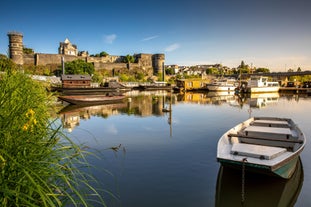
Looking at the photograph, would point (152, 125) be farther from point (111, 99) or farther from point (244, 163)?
point (111, 99)

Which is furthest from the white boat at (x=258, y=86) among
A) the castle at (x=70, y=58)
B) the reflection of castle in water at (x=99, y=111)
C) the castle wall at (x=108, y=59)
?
the castle wall at (x=108, y=59)

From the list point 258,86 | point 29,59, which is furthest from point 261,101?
point 29,59

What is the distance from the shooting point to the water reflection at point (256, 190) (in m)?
6.64

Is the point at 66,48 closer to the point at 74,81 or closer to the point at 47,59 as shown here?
the point at 47,59

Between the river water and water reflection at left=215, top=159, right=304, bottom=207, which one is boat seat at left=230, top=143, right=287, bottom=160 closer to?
water reflection at left=215, top=159, right=304, bottom=207

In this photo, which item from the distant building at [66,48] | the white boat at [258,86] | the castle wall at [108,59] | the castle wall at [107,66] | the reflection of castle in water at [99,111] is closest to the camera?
the reflection of castle in water at [99,111]

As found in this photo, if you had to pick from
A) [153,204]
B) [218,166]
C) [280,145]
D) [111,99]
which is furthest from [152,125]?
[111,99]

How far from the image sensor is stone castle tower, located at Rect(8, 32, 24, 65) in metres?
65.6

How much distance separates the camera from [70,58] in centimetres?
8225

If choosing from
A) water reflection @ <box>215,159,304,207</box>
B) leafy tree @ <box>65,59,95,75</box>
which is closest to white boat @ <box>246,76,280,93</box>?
leafy tree @ <box>65,59,95,75</box>

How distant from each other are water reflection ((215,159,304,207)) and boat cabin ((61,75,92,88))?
40298mm

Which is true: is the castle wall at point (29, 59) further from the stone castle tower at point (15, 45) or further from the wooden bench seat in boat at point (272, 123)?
the wooden bench seat in boat at point (272, 123)

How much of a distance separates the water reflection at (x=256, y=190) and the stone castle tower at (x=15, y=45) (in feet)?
235

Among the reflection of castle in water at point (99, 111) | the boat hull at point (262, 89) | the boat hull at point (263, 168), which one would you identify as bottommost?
the reflection of castle in water at point (99, 111)
